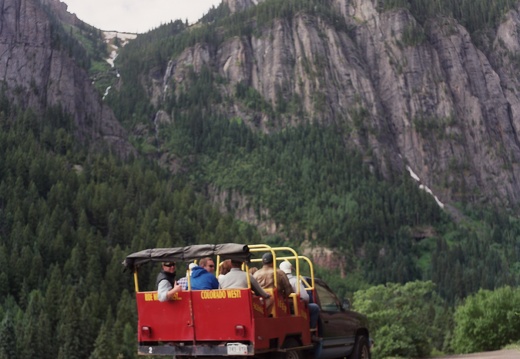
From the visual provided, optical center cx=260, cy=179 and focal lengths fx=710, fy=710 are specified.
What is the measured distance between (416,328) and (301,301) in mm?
27965

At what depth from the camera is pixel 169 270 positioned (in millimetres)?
18984

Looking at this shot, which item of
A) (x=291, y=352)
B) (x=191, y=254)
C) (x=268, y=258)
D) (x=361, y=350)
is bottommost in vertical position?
(x=361, y=350)

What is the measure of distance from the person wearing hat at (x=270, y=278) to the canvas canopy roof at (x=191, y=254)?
1.52 m

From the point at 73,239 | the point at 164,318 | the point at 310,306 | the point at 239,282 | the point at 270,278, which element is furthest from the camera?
the point at 73,239

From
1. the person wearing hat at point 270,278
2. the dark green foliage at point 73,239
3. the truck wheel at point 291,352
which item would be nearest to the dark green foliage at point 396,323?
the truck wheel at point 291,352

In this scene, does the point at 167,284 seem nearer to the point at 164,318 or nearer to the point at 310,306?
the point at 164,318

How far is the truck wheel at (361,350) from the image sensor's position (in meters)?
22.5

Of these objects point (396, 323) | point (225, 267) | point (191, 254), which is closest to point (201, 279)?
point (191, 254)

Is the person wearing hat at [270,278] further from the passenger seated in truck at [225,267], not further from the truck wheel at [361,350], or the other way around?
the truck wheel at [361,350]

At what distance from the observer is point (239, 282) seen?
17875 mm

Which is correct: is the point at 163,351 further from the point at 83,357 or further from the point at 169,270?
the point at 83,357

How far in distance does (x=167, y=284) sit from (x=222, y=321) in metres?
2.00

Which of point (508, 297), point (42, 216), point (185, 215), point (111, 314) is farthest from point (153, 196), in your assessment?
point (508, 297)

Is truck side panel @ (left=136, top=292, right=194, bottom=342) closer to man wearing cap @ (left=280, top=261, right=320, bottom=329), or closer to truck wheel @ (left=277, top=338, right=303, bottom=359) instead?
truck wheel @ (left=277, top=338, right=303, bottom=359)
